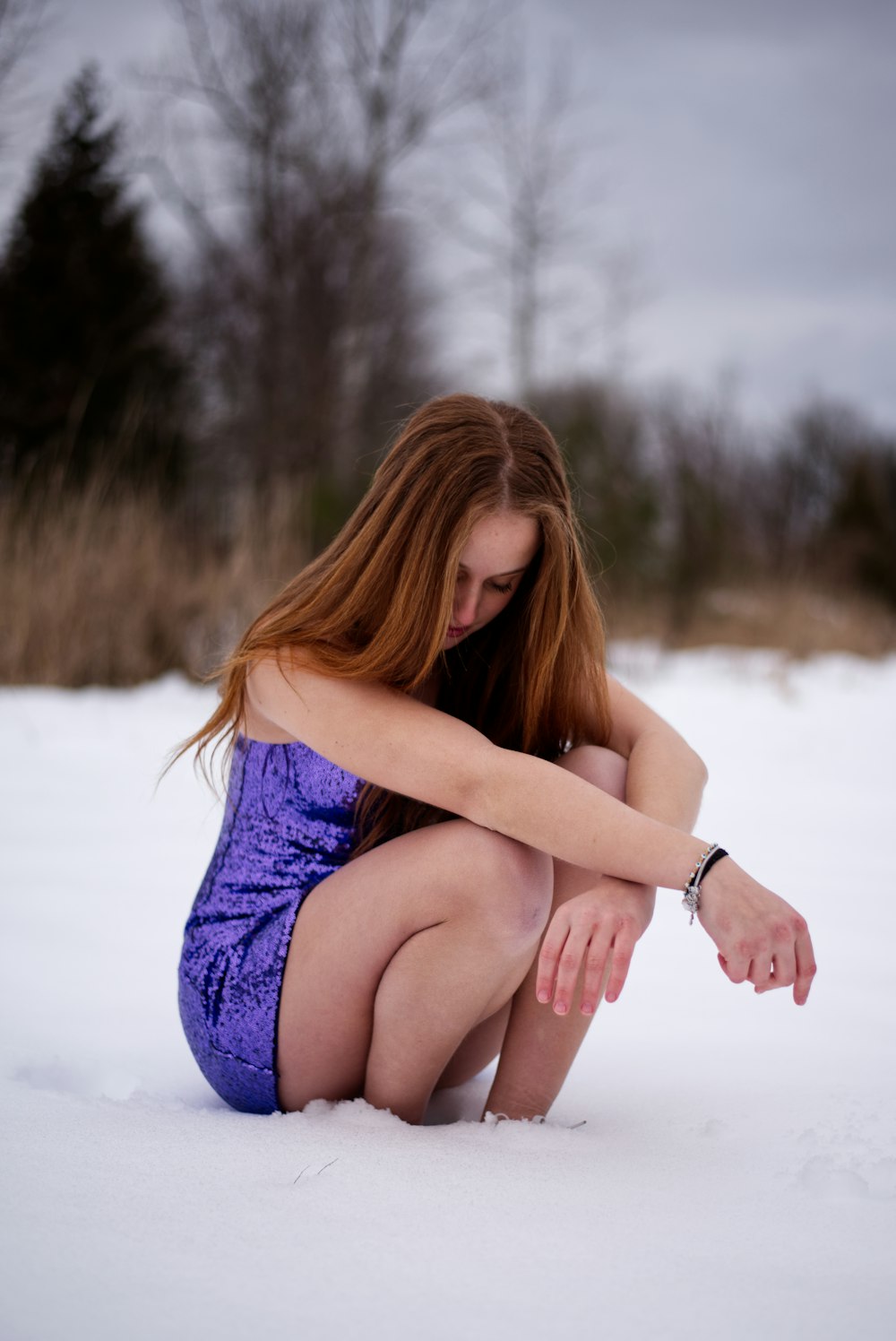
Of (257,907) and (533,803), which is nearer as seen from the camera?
(533,803)

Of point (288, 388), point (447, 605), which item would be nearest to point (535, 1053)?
point (447, 605)

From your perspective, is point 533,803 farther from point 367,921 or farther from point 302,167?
point 302,167

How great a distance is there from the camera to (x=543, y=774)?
1.19 m

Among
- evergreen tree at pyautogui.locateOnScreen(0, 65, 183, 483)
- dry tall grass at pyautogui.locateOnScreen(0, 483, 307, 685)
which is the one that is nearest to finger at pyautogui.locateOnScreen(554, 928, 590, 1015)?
dry tall grass at pyautogui.locateOnScreen(0, 483, 307, 685)

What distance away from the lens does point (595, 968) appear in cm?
115

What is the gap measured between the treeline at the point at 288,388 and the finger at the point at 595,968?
2.79m

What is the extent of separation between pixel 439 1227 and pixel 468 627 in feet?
2.19

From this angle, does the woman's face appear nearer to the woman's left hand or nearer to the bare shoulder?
the bare shoulder

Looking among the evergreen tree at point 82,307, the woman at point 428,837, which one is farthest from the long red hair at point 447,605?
the evergreen tree at point 82,307

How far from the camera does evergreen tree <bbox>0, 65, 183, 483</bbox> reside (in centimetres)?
641

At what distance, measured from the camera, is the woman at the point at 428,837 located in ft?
3.88

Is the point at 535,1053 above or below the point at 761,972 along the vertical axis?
below

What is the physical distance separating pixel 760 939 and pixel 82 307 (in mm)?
6540

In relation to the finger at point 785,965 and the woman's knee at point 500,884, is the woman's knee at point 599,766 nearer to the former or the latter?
the woman's knee at point 500,884
